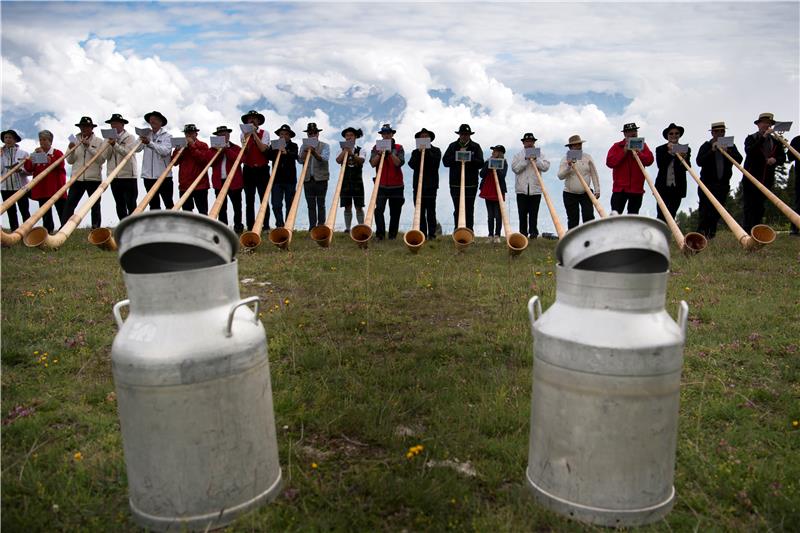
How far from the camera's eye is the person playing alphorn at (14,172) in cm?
1280

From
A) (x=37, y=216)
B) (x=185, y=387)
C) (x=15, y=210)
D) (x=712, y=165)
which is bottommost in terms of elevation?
(x=185, y=387)

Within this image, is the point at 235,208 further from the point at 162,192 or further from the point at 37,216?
the point at 37,216

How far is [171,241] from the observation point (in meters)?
3.28

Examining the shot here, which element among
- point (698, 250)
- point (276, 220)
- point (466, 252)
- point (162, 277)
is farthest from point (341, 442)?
point (276, 220)

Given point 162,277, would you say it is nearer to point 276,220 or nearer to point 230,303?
point 230,303

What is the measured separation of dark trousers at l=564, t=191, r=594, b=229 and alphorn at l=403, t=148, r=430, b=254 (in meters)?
2.67

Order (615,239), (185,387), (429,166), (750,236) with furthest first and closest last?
(429,166)
(750,236)
(615,239)
(185,387)

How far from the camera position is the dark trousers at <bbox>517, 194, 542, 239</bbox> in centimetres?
1240

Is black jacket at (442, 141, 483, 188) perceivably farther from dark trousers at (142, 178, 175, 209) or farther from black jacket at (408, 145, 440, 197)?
dark trousers at (142, 178, 175, 209)

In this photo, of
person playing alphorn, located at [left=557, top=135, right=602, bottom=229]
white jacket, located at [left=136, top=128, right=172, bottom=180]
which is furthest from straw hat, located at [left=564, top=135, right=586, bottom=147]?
white jacket, located at [left=136, top=128, right=172, bottom=180]

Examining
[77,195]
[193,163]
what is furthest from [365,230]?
[77,195]

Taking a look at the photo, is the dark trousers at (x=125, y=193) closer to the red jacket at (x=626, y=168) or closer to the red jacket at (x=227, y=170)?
the red jacket at (x=227, y=170)

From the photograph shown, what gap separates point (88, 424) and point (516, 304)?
4194 millimetres

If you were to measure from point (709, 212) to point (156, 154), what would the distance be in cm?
998
